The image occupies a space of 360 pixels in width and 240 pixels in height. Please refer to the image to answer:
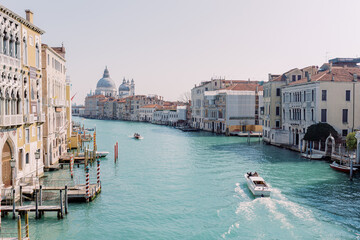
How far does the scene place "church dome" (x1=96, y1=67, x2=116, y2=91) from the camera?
7185 inches

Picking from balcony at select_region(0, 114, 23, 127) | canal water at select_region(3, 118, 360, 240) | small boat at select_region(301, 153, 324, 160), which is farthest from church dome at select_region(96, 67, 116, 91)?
balcony at select_region(0, 114, 23, 127)

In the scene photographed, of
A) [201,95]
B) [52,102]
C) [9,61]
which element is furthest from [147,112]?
[9,61]

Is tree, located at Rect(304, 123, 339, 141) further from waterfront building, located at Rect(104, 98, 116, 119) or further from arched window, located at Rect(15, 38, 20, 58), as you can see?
waterfront building, located at Rect(104, 98, 116, 119)

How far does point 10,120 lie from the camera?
1641 centimetres

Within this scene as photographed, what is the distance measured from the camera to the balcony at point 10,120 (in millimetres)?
15859

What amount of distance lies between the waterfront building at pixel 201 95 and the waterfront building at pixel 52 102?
3891 cm

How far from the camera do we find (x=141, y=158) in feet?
104

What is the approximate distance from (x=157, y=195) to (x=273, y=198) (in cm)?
578

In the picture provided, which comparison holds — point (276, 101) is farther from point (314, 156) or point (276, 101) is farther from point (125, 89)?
point (125, 89)

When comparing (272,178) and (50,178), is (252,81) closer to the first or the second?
(272,178)

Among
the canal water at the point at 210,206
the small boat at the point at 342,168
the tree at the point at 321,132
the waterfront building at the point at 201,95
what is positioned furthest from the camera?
the waterfront building at the point at 201,95

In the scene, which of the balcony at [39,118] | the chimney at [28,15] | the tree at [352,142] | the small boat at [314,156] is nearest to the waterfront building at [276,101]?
the small boat at [314,156]

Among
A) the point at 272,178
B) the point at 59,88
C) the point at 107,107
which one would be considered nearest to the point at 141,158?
the point at 59,88

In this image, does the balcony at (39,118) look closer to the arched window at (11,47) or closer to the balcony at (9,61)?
the balcony at (9,61)
